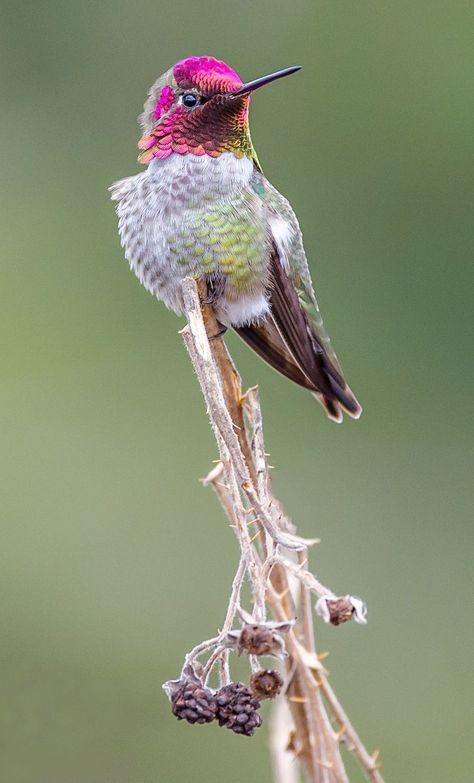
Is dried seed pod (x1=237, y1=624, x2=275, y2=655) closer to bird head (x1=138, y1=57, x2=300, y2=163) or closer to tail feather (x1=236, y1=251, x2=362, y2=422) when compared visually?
tail feather (x1=236, y1=251, x2=362, y2=422)

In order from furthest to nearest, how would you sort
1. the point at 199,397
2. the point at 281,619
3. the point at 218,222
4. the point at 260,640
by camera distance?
1. the point at 199,397
2. the point at 218,222
3. the point at 281,619
4. the point at 260,640

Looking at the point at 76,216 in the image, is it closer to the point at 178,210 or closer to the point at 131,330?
the point at 131,330

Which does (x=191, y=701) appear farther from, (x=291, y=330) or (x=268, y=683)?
(x=291, y=330)

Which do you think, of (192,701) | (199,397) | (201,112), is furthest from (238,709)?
(199,397)

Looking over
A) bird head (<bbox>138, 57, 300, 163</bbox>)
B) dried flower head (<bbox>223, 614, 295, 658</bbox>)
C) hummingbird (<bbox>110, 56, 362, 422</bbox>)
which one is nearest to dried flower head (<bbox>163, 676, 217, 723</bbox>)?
dried flower head (<bbox>223, 614, 295, 658</bbox>)

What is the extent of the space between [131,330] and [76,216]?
910 millimetres

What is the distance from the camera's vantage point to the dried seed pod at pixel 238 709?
155 centimetres

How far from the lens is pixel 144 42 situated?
23.2ft

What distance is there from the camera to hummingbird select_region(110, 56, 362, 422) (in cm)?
268

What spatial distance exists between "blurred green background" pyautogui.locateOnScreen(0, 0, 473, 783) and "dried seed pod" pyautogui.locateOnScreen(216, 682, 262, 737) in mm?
2776

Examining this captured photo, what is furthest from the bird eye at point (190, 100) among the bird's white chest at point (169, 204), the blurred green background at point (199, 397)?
the blurred green background at point (199, 397)

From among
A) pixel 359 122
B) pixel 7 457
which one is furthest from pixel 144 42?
pixel 7 457

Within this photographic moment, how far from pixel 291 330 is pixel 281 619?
1258mm

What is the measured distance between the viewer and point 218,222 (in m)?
2.68
